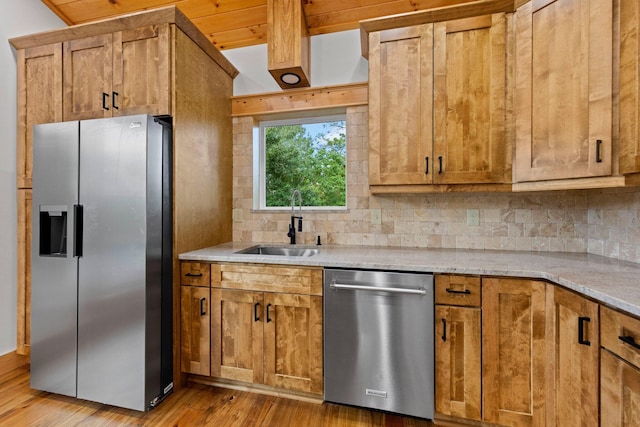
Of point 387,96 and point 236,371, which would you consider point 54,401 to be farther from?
point 387,96

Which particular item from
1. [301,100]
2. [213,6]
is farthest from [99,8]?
[301,100]

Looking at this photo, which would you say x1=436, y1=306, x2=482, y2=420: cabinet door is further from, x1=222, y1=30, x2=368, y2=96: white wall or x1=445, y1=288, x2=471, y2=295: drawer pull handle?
x1=222, y1=30, x2=368, y2=96: white wall

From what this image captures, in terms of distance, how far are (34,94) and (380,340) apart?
9.99 feet

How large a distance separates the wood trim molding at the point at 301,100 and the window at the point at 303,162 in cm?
18

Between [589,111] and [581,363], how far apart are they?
1.18 m

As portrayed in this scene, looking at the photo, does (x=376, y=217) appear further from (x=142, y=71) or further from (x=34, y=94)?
(x=34, y=94)

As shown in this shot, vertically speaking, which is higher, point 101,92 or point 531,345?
point 101,92

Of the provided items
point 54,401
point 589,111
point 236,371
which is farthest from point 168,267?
point 589,111

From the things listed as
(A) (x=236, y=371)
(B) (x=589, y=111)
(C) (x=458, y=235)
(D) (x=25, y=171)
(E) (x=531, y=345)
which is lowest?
(A) (x=236, y=371)

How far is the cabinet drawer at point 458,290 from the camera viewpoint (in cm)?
153

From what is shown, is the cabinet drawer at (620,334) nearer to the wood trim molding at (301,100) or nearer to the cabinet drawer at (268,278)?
the cabinet drawer at (268,278)

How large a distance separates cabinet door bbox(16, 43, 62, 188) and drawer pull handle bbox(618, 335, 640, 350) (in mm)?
3348

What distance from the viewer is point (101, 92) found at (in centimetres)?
206

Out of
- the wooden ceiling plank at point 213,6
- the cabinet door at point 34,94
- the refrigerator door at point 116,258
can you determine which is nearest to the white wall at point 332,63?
the wooden ceiling plank at point 213,6
